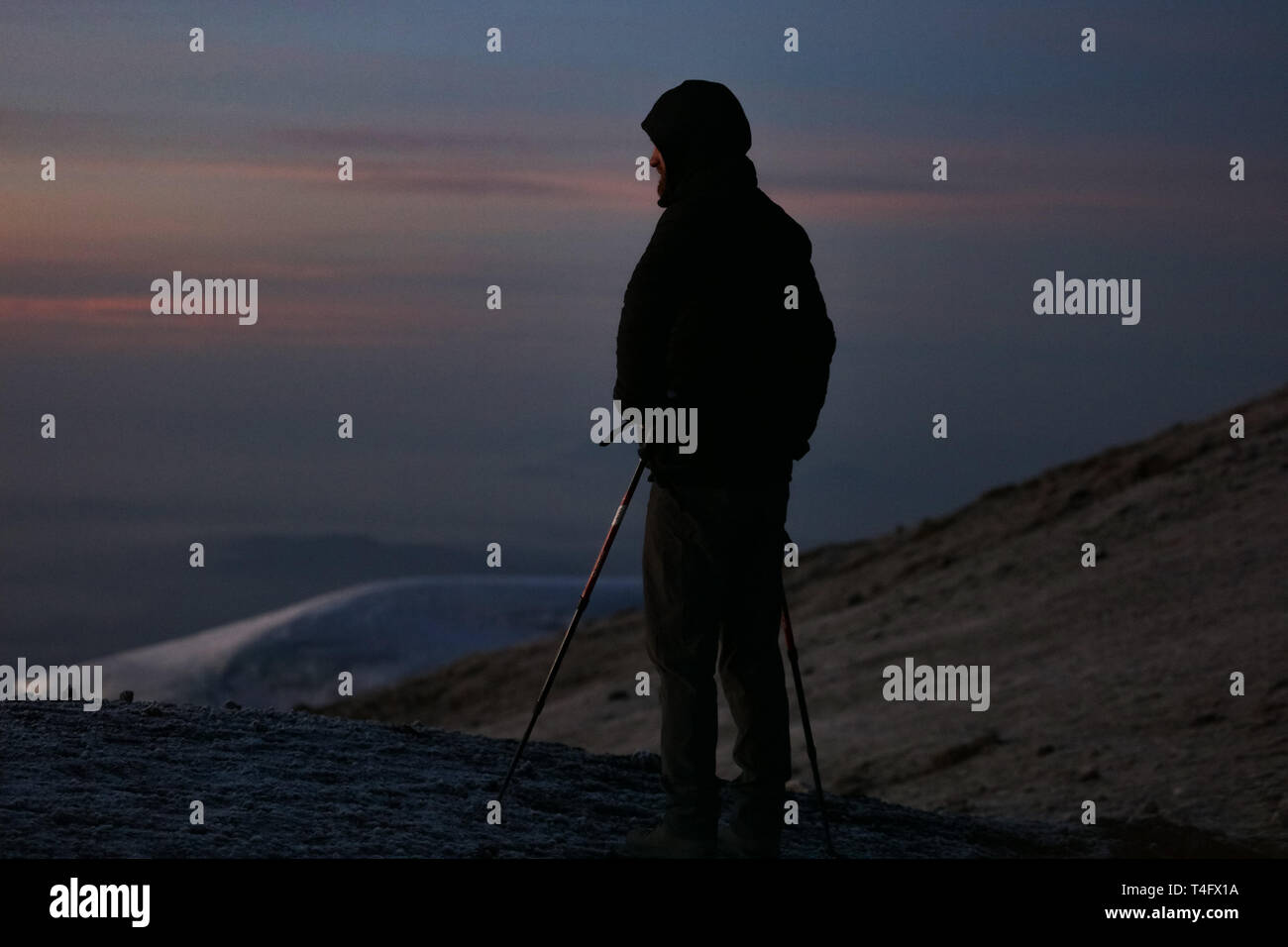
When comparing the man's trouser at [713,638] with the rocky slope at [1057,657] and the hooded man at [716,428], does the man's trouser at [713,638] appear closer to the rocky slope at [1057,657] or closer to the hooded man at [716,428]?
the hooded man at [716,428]

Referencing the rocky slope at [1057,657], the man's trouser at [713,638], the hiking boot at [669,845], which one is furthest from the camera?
the rocky slope at [1057,657]

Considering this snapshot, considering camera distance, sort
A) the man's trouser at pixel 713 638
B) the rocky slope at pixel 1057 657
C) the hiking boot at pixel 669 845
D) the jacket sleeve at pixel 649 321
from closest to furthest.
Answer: the jacket sleeve at pixel 649 321
the man's trouser at pixel 713 638
the hiking boot at pixel 669 845
the rocky slope at pixel 1057 657

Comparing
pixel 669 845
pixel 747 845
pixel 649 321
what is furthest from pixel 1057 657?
pixel 649 321

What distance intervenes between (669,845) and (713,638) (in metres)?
0.86

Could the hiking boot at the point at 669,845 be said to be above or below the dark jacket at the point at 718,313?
below

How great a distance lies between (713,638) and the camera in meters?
7.20

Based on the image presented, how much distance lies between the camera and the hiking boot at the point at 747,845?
738 centimetres

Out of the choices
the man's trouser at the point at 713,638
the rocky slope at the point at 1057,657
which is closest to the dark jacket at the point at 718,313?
the man's trouser at the point at 713,638

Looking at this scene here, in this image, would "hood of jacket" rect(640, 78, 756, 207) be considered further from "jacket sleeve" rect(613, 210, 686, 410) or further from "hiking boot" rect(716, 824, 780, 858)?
"hiking boot" rect(716, 824, 780, 858)
